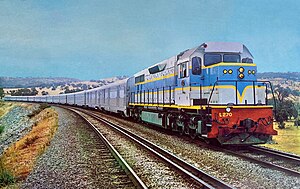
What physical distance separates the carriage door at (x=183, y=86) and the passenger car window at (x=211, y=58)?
2.85ft

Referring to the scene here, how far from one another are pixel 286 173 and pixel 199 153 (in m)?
3.27

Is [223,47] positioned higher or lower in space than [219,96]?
higher

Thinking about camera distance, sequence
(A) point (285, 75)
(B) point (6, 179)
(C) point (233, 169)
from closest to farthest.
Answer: (C) point (233, 169), (B) point (6, 179), (A) point (285, 75)

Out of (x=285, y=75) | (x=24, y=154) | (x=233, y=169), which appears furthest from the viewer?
(x=285, y=75)

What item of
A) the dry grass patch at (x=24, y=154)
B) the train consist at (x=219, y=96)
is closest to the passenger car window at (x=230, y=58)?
the train consist at (x=219, y=96)

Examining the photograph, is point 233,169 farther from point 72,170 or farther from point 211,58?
point 211,58

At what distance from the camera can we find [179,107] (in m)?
13.7

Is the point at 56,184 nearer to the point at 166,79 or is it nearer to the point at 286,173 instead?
the point at 286,173

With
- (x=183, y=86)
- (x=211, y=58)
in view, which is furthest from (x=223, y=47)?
(x=183, y=86)

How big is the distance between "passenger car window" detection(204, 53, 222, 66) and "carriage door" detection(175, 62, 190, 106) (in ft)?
2.85

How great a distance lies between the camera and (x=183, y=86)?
13586 mm

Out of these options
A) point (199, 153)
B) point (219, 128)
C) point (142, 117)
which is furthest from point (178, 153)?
point (142, 117)

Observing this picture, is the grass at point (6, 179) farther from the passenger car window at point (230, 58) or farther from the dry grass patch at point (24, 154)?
the passenger car window at point (230, 58)

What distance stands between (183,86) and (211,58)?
1.79 meters
